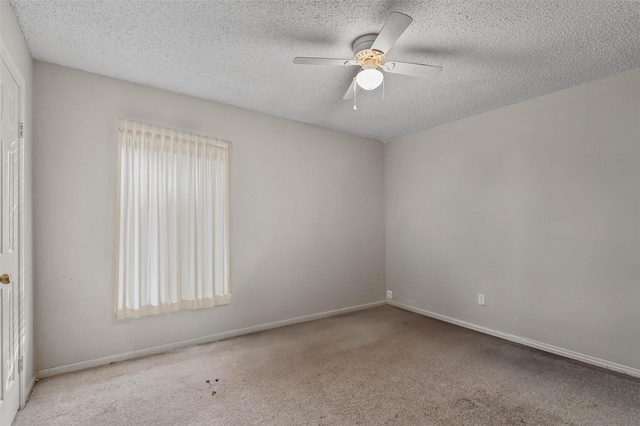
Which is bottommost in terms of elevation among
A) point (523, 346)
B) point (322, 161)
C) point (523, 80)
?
point (523, 346)

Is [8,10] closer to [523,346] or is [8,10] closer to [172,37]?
[172,37]

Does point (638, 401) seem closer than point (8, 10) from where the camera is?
No

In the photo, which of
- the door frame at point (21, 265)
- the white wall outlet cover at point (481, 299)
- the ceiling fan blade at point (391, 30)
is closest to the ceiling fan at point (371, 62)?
the ceiling fan blade at point (391, 30)

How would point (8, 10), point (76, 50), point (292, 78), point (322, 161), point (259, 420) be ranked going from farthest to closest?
1. point (322, 161)
2. point (292, 78)
3. point (76, 50)
4. point (259, 420)
5. point (8, 10)

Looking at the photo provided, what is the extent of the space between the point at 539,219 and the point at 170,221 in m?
3.67

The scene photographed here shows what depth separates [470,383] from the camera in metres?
2.51

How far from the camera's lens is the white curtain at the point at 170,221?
9.60ft

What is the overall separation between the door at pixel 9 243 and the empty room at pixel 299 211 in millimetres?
24

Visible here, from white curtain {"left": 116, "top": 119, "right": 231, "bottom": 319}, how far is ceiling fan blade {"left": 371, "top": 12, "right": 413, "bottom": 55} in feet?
6.76

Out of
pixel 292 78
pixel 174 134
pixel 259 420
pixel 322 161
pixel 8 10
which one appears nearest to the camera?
pixel 8 10

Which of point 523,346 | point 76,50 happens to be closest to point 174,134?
point 76,50

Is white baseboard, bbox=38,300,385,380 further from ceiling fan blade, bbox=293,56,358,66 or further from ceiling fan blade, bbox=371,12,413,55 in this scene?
ceiling fan blade, bbox=371,12,413,55

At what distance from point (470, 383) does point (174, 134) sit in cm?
340

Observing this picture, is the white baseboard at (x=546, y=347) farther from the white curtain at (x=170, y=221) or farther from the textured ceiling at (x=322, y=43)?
the white curtain at (x=170, y=221)
